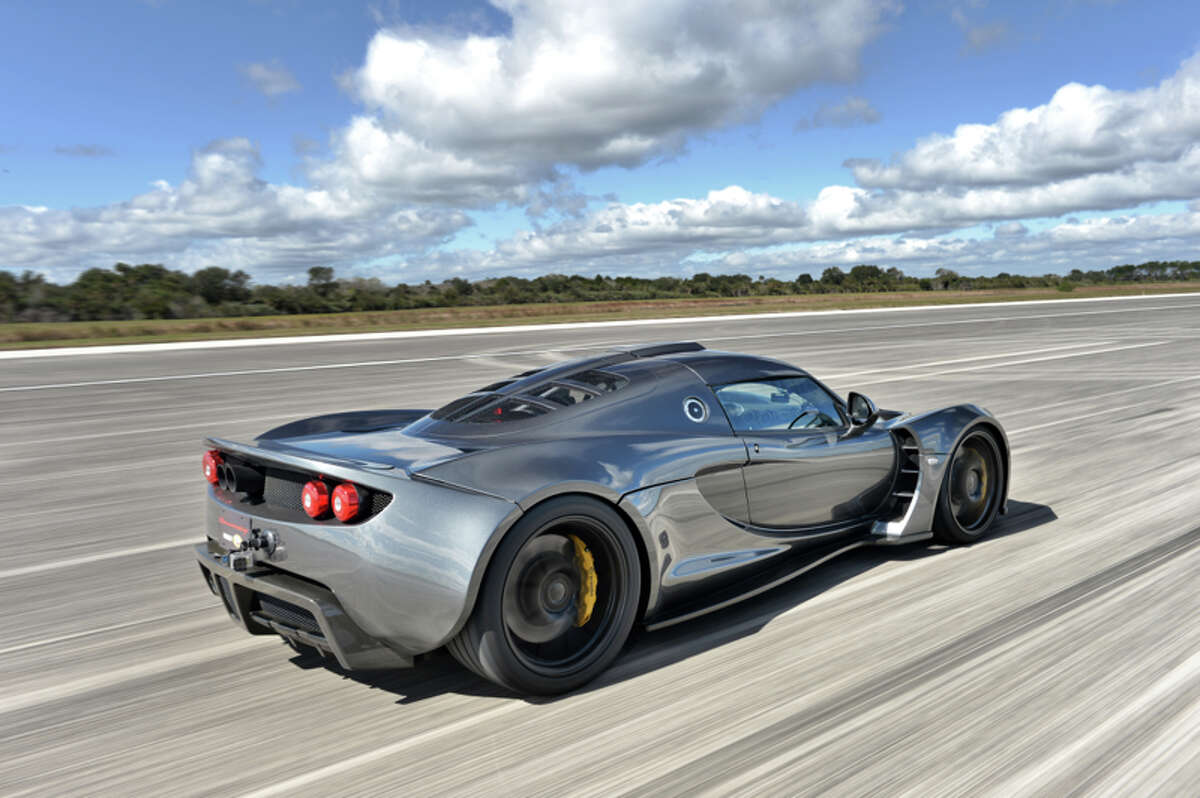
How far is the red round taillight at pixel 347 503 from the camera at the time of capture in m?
2.92

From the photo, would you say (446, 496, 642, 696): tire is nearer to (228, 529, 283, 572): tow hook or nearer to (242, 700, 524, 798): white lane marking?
(242, 700, 524, 798): white lane marking

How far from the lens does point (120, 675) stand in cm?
A: 342

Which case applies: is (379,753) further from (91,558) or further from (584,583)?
(91,558)

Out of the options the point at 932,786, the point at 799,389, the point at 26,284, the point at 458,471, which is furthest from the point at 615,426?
the point at 26,284

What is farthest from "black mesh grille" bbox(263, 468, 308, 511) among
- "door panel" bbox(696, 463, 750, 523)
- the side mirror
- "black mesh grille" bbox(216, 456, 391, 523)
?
the side mirror

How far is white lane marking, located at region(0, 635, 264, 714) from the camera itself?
323 cm

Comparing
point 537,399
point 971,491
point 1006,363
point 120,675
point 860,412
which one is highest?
point 537,399

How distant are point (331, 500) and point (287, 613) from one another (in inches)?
17.5

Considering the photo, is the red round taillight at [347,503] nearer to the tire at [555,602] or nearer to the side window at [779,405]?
the tire at [555,602]

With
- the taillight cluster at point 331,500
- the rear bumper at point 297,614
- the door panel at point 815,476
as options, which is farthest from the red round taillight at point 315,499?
the door panel at point 815,476

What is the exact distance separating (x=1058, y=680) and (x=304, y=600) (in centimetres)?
261

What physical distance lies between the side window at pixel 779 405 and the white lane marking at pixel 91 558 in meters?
3.41

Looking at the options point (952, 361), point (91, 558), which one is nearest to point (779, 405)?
point (91, 558)

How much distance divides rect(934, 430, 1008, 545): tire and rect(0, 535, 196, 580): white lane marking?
4.28m
